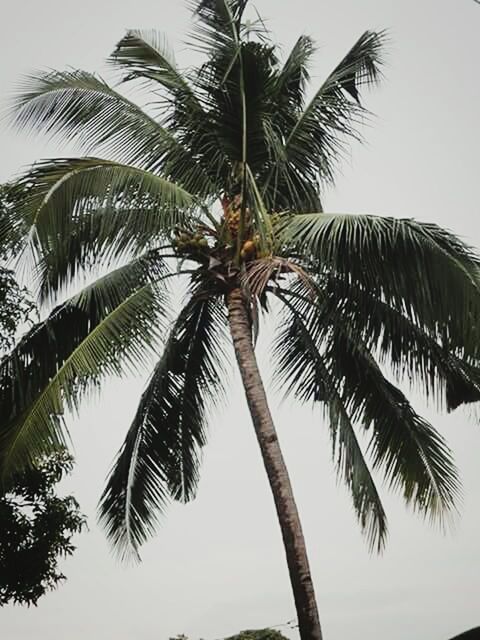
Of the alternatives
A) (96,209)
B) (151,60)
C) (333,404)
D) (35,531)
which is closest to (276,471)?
(333,404)

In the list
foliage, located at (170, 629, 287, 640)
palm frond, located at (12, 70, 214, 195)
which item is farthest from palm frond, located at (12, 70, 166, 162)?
foliage, located at (170, 629, 287, 640)

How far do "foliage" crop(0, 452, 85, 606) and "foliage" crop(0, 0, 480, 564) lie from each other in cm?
62

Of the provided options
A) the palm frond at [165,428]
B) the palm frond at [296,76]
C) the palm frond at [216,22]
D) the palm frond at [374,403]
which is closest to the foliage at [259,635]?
the palm frond at [165,428]

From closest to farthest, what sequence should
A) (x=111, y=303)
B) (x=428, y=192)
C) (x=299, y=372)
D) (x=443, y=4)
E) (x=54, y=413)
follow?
(x=54, y=413) → (x=111, y=303) → (x=299, y=372) → (x=443, y=4) → (x=428, y=192)

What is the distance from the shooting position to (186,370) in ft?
35.2

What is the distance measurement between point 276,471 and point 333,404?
1.43 metres

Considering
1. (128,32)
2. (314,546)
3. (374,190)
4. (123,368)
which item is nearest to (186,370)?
(123,368)

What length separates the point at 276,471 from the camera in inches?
337

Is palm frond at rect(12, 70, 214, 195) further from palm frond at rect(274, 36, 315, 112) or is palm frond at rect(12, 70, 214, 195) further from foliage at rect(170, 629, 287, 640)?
foliage at rect(170, 629, 287, 640)

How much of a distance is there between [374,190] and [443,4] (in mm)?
4434

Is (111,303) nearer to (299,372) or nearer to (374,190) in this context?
(299,372)

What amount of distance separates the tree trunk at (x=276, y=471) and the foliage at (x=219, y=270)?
0.68 feet

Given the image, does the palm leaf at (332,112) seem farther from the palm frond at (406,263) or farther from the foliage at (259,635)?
the foliage at (259,635)

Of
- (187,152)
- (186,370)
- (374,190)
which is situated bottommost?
(186,370)
